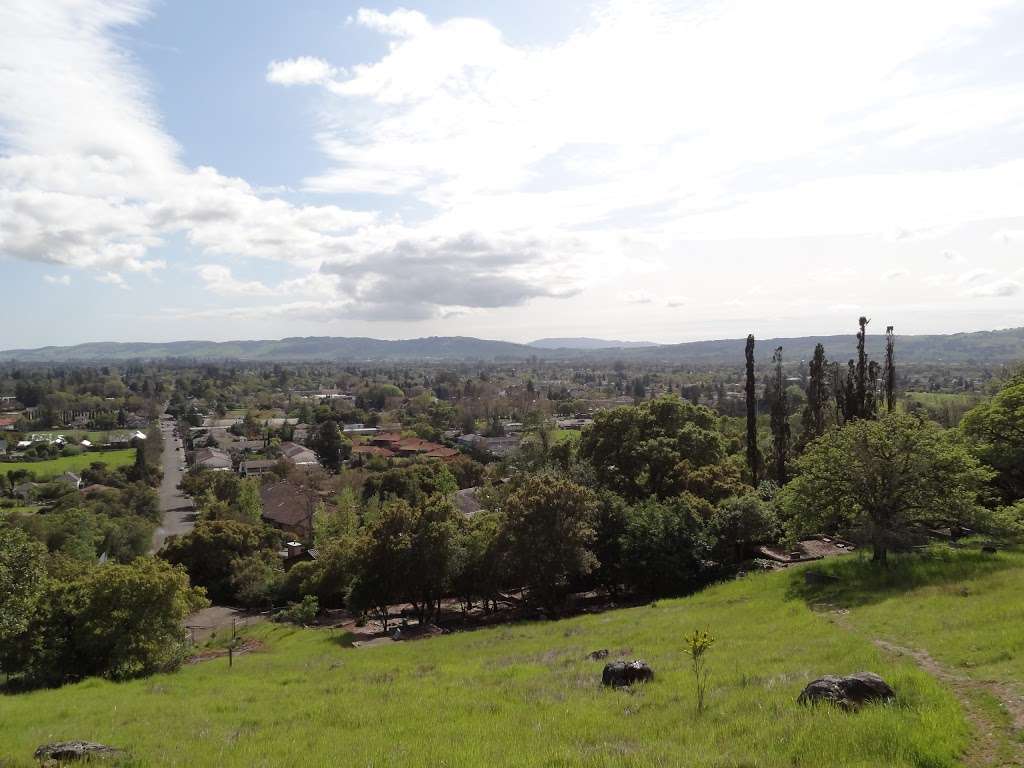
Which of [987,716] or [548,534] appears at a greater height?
[987,716]

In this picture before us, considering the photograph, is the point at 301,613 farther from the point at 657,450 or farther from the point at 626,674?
the point at 626,674

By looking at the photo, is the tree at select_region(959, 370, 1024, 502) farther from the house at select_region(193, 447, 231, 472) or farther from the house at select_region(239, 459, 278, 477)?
the house at select_region(193, 447, 231, 472)

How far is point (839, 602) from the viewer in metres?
20.6

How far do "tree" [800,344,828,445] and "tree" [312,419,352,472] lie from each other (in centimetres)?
6729

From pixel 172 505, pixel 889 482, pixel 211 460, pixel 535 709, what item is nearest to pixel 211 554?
pixel 535 709

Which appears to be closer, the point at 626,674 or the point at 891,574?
the point at 626,674

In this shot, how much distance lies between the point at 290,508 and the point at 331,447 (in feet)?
107

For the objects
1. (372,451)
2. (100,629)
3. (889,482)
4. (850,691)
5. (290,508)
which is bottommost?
(290,508)

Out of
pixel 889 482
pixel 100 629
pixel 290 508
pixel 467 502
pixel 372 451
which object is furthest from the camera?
pixel 372 451

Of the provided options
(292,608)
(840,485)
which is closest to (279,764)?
(840,485)

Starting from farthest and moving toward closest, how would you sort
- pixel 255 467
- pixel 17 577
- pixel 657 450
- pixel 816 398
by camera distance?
1. pixel 255 467
2. pixel 816 398
3. pixel 657 450
4. pixel 17 577

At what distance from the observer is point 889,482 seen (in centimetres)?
2364

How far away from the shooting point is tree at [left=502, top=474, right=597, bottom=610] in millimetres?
27922

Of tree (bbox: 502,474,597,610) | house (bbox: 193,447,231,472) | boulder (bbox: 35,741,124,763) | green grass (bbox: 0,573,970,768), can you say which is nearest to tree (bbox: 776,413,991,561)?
green grass (bbox: 0,573,970,768)
